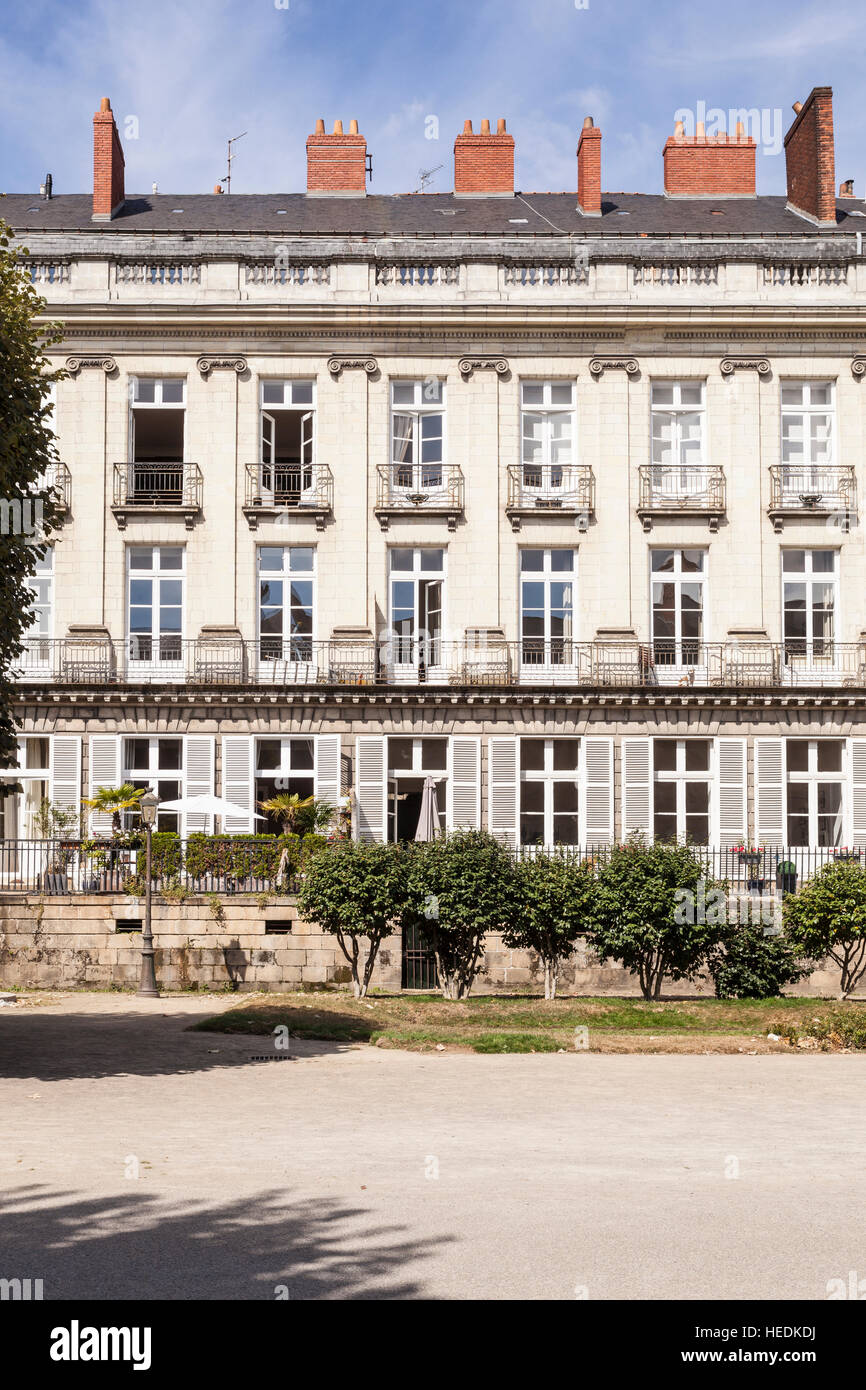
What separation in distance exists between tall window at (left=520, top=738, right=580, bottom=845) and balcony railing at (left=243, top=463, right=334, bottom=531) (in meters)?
7.37

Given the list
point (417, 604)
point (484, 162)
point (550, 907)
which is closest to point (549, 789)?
point (417, 604)

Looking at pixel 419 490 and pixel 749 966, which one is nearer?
pixel 749 966

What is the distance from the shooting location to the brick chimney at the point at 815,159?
36.5 m

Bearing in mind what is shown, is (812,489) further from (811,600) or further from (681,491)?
(681,491)

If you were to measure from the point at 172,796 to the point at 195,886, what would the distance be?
243 inches

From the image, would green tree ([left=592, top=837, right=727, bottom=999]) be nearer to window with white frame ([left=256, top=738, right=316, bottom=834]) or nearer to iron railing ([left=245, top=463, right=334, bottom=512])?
window with white frame ([left=256, top=738, right=316, bottom=834])

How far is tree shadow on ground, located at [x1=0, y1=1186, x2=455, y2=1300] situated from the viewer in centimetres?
709

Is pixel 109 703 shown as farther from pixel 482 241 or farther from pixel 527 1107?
pixel 527 1107

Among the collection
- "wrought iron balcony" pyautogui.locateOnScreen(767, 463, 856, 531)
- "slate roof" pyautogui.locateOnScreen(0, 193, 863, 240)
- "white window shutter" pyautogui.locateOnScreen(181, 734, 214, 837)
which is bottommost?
"white window shutter" pyautogui.locateOnScreen(181, 734, 214, 837)

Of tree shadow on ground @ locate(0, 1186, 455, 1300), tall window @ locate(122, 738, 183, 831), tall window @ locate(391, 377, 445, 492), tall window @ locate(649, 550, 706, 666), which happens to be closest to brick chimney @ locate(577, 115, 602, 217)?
tall window @ locate(391, 377, 445, 492)

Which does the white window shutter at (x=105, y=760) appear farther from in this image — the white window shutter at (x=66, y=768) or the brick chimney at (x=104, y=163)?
the brick chimney at (x=104, y=163)

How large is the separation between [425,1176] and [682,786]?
2325 centimetres

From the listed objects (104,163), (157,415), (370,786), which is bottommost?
(370,786)

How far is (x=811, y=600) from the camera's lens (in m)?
33.3
